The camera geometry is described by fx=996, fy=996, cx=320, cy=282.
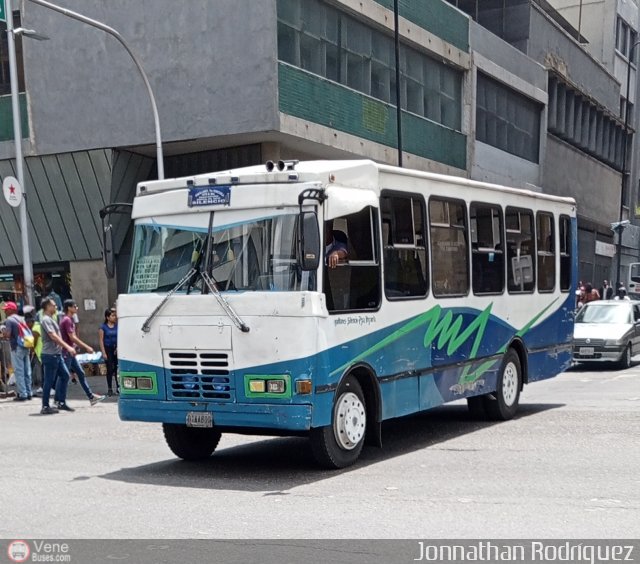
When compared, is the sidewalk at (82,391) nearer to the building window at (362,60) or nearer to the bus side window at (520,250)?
the bus side window at (520,250)

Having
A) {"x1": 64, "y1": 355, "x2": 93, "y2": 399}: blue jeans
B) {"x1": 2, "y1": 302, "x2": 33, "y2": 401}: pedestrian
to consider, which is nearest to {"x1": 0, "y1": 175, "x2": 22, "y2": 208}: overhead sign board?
{"x1": 2, "y1": 302, "x2": 33, "y2": 401}: pedestrian

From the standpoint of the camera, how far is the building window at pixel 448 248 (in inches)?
450

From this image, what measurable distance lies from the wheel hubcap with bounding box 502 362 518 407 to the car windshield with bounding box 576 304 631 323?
10.8 meters

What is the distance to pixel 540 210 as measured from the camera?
14.2 metres

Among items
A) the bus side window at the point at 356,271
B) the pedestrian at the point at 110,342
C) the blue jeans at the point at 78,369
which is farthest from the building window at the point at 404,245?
the pedestrian at the point at 110,342

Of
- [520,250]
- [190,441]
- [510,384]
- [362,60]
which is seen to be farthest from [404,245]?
[362,60]

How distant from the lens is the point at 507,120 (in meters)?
40.5

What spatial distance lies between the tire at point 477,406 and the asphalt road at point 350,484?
0.14 m

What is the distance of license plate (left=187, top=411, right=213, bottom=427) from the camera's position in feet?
31.3

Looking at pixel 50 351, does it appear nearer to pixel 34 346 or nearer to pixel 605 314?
pixel 34 346

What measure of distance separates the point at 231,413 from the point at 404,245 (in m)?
2.72

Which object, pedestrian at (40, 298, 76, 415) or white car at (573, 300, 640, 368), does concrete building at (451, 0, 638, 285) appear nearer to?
white car at (573, 300, 640, 368)
